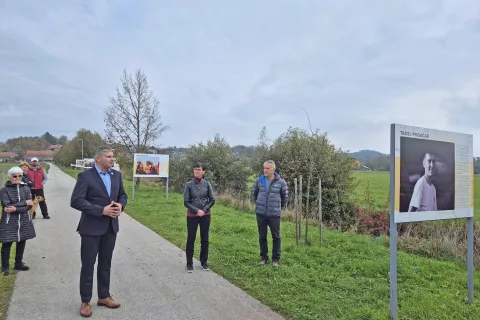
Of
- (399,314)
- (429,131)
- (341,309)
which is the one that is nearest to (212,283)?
(341,309)

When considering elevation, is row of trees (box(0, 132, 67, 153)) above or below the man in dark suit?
above

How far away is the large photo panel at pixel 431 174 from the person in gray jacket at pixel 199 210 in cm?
338

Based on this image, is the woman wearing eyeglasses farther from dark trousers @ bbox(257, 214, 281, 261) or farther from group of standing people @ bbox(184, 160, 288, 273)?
dark trousers @ bbox(257, 214, 281, 261)

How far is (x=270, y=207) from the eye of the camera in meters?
6.76

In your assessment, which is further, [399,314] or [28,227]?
[28,227]

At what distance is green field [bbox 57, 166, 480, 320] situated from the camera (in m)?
4.71

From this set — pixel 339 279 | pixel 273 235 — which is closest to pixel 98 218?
pixel 273 235

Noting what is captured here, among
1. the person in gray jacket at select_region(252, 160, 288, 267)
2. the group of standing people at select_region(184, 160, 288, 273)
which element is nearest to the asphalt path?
the group of standing people at select_region(184, 160, 288, 273)

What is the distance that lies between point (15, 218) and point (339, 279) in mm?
5292

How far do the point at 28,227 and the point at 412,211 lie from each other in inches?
230

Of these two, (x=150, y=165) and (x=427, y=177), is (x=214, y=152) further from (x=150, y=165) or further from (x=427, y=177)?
(x=427, y=177)

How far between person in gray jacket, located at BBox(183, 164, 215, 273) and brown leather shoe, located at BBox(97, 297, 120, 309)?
1.85m

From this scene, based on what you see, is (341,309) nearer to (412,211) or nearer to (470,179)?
(412,211)

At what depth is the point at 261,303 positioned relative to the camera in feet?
16.1
